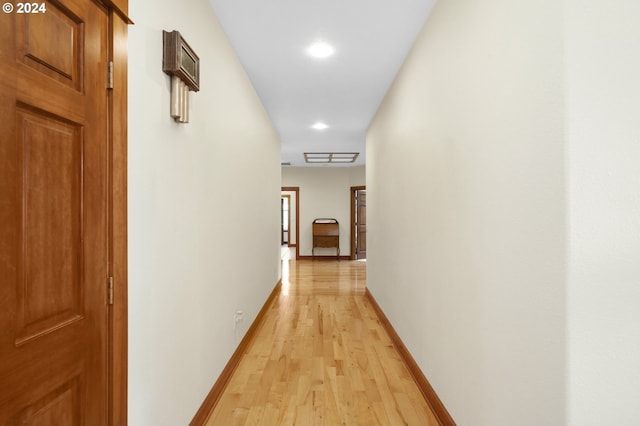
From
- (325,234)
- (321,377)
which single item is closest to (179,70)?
(321,377)

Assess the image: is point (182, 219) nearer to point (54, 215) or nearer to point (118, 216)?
point (118, 216)

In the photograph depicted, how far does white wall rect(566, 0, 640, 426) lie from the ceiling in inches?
55.3

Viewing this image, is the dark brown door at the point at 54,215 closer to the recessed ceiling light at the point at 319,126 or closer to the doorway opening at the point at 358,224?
the recessed ceiling light at the point at 319,126

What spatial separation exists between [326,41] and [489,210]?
182cm

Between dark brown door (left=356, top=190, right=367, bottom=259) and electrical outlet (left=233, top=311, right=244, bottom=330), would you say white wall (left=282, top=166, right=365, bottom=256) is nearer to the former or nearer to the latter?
dark brown door (left=356, top=190, right=367, bottom=259)

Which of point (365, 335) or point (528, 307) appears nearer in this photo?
point (528, 307)

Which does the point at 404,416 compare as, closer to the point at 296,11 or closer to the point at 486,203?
the point at 486,203

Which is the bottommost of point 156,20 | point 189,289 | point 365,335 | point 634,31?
point 365,335

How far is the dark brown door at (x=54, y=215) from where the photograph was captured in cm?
79

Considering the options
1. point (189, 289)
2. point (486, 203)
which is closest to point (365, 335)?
point (189, 289)

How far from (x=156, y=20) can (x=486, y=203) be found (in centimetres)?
157

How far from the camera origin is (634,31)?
935mm

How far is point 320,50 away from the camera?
2.70 meters

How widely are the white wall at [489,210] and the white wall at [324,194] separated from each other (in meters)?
6.46
